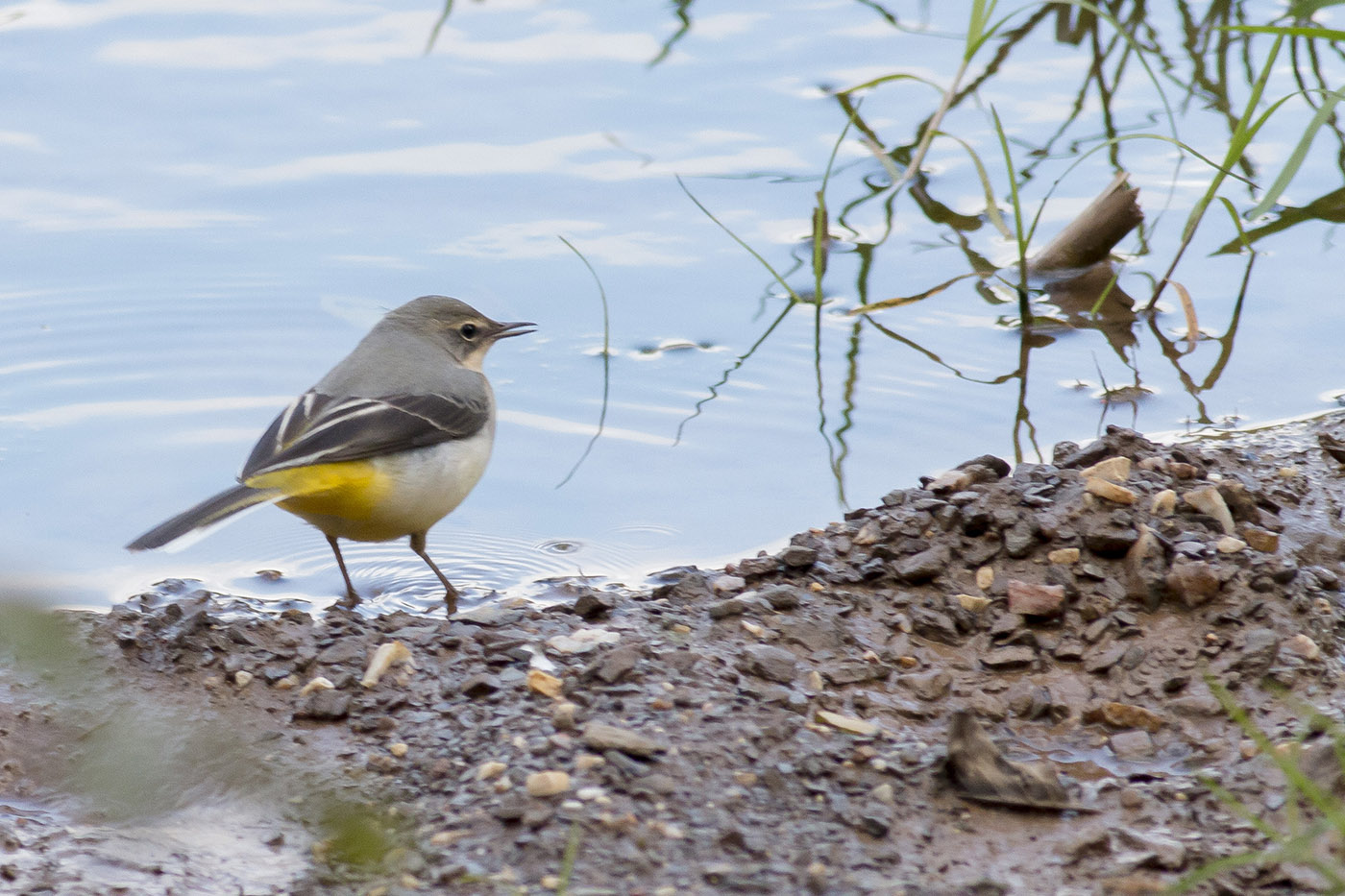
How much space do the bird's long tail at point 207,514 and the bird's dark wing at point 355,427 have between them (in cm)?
10

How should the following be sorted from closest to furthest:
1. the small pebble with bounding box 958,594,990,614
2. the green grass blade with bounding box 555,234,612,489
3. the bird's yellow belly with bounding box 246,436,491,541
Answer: the small pebble with bounding box 958,594,990,614
the bird's yellow belly with bounding box 246,436,491,541
the green grass blade with bounding box 555,234,612,489

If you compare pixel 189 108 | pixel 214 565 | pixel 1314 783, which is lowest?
pixel 214 565

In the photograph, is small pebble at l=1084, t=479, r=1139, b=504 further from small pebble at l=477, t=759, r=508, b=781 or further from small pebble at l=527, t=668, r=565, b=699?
small pebble at l=477, t=759, r=508, b=781

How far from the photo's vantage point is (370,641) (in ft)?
14.5

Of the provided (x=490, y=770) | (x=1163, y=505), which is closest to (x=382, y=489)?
(x=490, y=770)

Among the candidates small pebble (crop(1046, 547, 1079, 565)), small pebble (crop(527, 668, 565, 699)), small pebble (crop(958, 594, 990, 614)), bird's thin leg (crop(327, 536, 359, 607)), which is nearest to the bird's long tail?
bird's thin leg (crop(327, 536, 359, 607))

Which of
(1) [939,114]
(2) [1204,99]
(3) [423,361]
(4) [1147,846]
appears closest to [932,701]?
(4) [1147,846]

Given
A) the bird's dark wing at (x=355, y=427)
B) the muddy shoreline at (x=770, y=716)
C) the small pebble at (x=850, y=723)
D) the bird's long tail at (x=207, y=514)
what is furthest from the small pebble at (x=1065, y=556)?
the bird's long tail at (x=207, y=514)

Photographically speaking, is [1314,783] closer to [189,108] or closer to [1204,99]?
[1204,99]

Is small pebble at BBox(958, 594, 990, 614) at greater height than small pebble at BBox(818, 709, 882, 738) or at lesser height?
greater

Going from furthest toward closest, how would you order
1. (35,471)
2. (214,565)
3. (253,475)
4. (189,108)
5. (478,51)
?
(478,51) → (189,108) → (35,471) → (214,565) → (253,475)

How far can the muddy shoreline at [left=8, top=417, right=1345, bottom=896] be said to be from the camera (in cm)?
331

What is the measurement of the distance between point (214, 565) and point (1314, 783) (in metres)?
4.13

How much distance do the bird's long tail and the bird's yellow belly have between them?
68 millimetres
